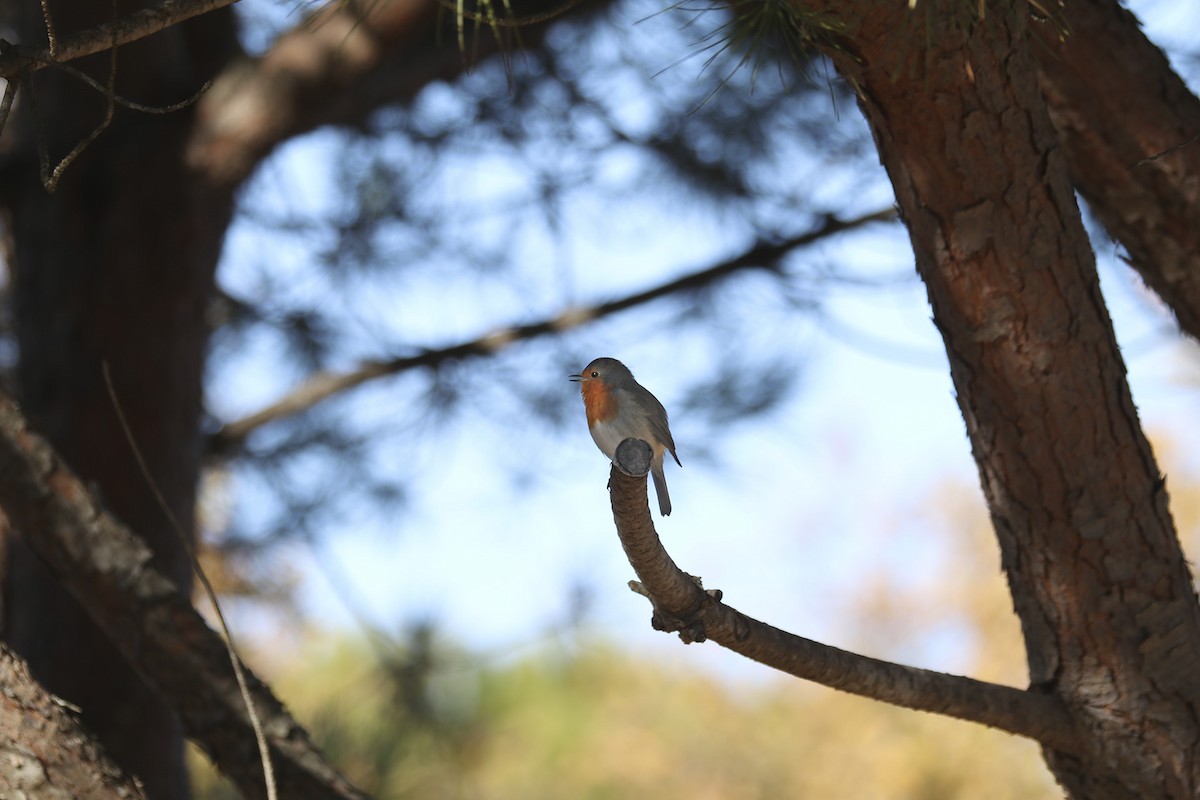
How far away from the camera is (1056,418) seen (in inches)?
49.9

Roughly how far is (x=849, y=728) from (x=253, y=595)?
4630mm

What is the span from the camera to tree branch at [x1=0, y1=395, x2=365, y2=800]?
4.50 ft

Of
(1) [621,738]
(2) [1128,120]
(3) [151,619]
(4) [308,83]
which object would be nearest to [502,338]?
(4) [308,83]

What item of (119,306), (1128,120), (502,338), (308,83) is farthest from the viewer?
(502,338)

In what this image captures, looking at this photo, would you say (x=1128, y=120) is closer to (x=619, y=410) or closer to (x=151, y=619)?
(x=619, y=410)

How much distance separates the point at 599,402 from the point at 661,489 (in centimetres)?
24

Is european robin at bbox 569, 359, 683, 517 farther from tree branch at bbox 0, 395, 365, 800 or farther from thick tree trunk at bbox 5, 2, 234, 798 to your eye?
thick tree trunk at bbox 5, 2, 234, 798

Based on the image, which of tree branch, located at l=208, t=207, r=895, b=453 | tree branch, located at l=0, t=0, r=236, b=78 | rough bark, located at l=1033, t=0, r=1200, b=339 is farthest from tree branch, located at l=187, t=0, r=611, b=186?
tree branch, located at l=0, t=0, r=236, b=78

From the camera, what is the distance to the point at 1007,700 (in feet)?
4.07

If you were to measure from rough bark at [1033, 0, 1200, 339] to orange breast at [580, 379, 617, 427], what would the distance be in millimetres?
755

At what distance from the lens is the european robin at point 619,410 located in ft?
3.53

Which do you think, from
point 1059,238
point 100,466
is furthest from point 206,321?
point 1059,238

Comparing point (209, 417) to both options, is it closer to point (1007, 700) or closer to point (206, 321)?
point (206, 321)

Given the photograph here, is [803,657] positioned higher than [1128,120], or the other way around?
[1128,120]
